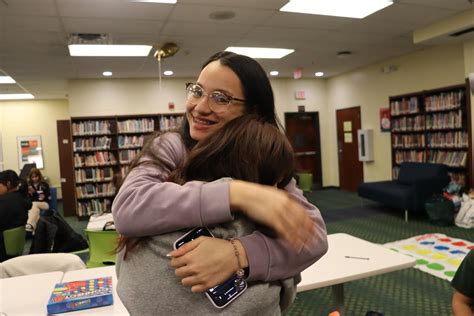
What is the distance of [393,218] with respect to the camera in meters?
5.79

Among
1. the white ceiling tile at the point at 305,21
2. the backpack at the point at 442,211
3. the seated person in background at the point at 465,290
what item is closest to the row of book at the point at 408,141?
the backpack at the point at 442,211

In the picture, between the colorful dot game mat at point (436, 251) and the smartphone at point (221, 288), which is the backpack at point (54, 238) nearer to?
the smartphone at point (221, 288)

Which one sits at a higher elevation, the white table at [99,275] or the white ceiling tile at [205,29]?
the white ceiling tile at [205,29]

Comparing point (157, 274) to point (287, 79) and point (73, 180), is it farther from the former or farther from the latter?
point (287, 79)

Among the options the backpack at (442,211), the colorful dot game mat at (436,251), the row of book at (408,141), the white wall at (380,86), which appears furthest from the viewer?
the row of book at (408,141)

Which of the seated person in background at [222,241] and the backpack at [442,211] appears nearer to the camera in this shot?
the seated person in background at [222,241]

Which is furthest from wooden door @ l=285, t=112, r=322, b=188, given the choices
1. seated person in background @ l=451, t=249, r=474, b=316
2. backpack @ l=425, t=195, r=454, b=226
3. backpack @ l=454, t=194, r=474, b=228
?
seated person in background @ l=451, t=249, r=474, b=316

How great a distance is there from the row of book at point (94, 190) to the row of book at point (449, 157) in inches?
241

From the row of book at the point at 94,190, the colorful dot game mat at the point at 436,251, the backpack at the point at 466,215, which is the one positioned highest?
the row of book at the point at 94,190

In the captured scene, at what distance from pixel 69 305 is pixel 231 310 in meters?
1.14

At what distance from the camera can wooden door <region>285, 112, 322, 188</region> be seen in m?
9.16

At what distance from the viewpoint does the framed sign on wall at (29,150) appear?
1018cm

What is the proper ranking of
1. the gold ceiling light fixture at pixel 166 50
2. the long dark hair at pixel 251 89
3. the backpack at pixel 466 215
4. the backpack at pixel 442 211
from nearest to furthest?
the long dark hair at pixel 251 89
the backpack at pixel 466 215
the backpack at pixel 442 211
the gold ceiling light fixture at pixel 166 50

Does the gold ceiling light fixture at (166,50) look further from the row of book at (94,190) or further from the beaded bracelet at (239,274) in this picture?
the beaded bracelet at (239,274)
